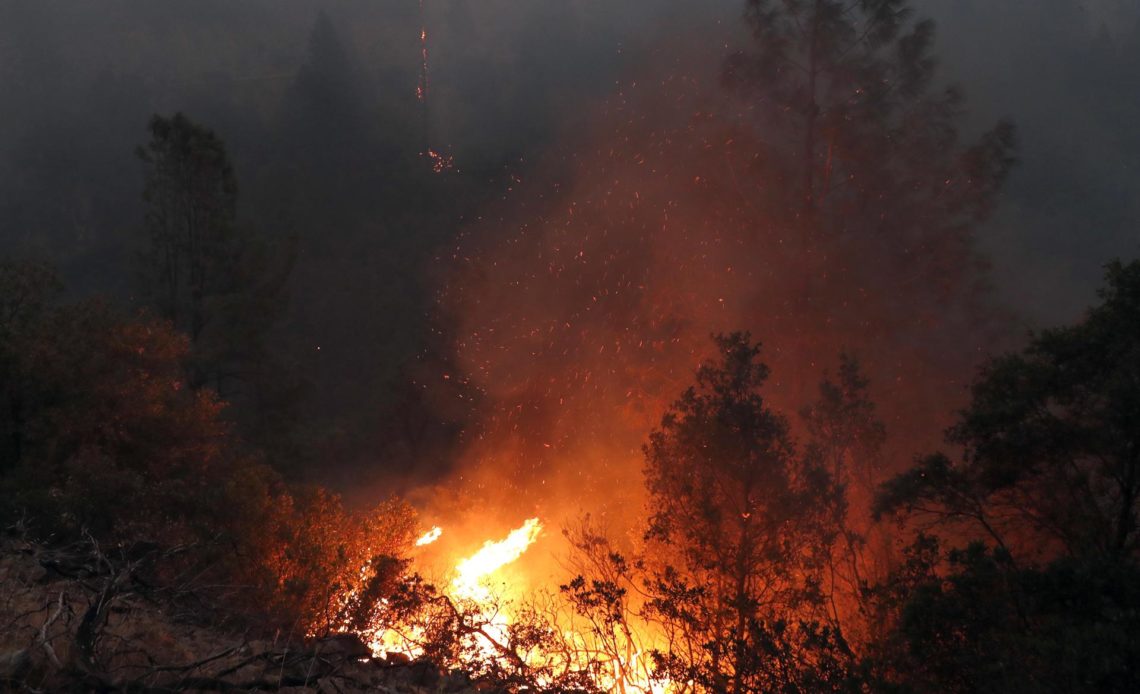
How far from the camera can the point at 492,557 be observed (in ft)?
73.1

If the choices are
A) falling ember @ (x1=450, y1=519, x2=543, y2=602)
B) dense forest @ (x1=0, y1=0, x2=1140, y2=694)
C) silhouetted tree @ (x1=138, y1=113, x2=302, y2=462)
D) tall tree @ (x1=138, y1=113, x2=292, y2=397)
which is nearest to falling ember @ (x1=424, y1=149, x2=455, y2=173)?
dense forest @ (x1=0, y1=0, x2=1140, y2=694)

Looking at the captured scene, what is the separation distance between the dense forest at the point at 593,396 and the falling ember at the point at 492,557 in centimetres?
11

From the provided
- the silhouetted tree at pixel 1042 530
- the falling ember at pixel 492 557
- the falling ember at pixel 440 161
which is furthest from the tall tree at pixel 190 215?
the falling ember at pixel 440 161

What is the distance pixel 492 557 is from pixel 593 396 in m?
9.18

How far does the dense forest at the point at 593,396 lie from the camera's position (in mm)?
8133

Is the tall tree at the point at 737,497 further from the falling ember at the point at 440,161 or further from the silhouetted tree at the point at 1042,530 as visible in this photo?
the falling ember at the point at 440,161

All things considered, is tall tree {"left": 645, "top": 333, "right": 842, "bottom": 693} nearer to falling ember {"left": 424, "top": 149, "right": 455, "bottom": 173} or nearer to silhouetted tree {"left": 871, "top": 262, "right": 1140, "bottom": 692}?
silhouetted tree {"left": 871, "top": 262, "right": 1140, "bottom": 692}

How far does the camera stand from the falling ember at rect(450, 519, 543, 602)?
67.3 ft

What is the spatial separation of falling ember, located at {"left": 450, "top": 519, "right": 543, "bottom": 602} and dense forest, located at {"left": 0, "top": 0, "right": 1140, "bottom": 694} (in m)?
0.11

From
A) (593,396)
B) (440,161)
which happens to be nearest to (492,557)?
(593,396)

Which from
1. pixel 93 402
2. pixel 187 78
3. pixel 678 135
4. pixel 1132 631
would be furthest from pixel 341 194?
pixel 1132 631

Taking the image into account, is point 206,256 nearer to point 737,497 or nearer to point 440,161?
point 737,497

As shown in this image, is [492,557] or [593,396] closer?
[492,557]

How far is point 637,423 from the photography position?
26391 mm
